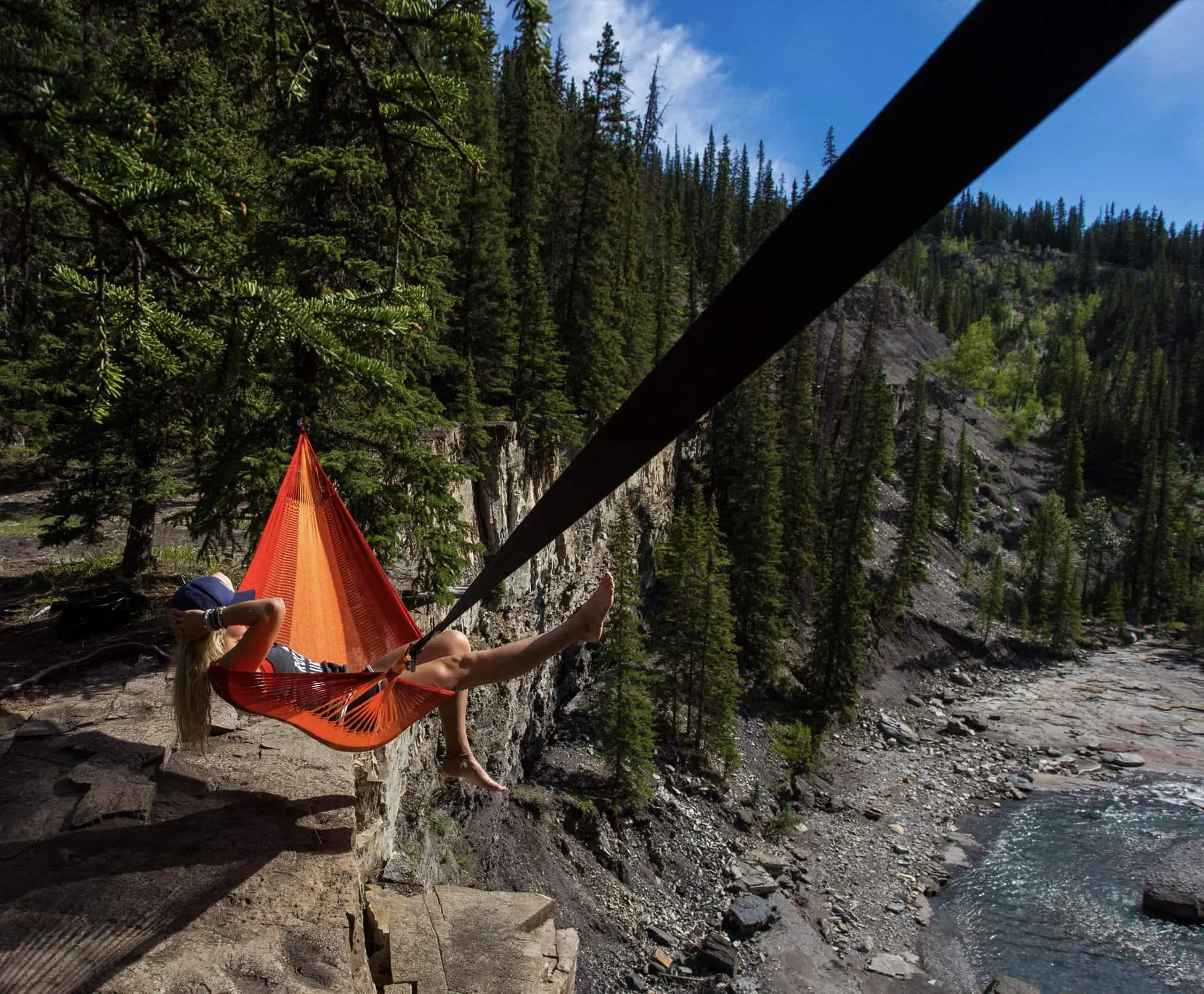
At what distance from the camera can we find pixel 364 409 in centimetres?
849

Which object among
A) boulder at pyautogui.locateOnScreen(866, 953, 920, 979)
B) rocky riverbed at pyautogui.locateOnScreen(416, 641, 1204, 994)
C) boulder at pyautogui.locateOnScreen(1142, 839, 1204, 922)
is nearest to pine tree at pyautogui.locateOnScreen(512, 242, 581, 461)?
rocky riverbed at pyautogui.locateOnScreen(416, 641, 1204, 994)

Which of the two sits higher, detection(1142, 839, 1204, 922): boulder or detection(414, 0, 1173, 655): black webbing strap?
detection(414, 0, 1173, 655): black webbing strap

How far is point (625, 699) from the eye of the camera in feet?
64.1

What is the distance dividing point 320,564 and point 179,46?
7354 millimetres

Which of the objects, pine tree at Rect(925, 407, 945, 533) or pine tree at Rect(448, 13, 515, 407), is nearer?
pine tree at Rect(448, 13, 515, 407)

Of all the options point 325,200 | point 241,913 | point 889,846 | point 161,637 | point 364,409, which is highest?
point 325,200

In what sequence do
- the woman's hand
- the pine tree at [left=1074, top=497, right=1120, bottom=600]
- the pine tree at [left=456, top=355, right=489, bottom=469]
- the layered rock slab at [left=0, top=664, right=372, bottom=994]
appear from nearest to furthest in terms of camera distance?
the layered rock slab at [left=0, top=664, right=372, bottom=994]
the woman's hand
the pine tree at [left=456, top=355, right=489, bottom=469]
the pine tree at [left=1074, top=497, right=1120, bottom=600]

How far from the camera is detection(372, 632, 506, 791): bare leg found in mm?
3512

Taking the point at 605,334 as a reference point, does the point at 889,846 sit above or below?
below

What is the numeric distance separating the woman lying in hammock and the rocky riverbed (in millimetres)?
10808

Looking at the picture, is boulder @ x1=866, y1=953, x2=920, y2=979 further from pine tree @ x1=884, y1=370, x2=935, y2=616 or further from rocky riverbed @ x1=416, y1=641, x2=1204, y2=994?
pine tree @ x1=884, y1=370, x2=935, y2=616

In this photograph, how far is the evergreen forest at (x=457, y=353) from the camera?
2740mm

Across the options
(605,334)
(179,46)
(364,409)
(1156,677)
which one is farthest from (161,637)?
(1156,677)

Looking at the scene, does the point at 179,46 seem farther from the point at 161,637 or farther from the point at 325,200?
the point at 161,637
